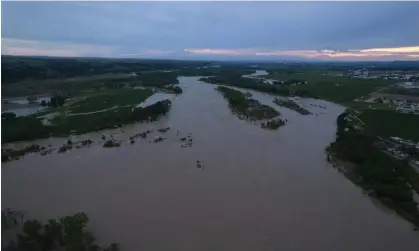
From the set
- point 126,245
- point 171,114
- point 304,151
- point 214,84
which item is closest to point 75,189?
point 126,245

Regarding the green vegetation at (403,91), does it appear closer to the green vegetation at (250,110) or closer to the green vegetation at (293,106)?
the green vegetation at (293,106)

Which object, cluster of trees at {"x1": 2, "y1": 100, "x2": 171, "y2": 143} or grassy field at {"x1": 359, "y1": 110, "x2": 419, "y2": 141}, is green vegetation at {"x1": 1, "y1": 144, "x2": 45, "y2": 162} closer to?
cluster of trees at {"x1": 2, "y1": 100, "x2": 171, "y2": 143}

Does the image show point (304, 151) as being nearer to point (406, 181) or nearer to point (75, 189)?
point (406, 181)

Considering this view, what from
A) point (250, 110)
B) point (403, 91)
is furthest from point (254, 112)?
point (403, 91)

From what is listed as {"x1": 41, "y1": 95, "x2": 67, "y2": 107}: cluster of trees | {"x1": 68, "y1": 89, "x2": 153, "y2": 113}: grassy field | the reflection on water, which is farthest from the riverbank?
{"x1": 41, "y1": 95, "x2": 67, "y2": 107}: cluster of trees

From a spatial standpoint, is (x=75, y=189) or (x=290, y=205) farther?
(x=75, y=189)

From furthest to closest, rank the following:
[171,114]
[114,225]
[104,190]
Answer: [171,114] < [104,190] < [114,225]

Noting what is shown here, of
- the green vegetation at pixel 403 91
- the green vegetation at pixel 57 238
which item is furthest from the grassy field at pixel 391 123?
the green vegetation at pixel 57 238

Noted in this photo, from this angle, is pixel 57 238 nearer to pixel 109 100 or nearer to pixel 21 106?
pixel 21 106
